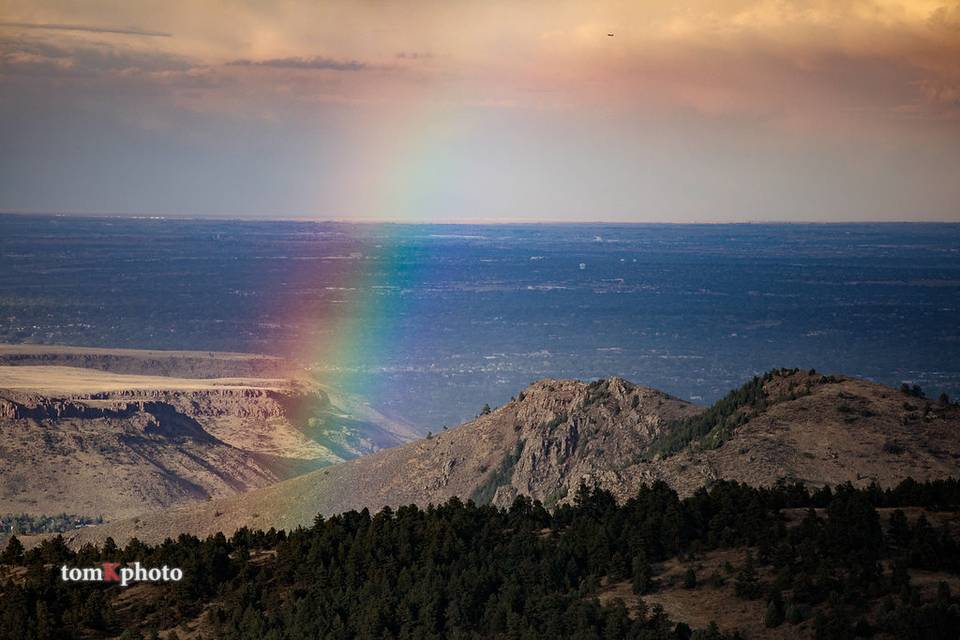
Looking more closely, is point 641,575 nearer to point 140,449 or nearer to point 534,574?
point 534,574

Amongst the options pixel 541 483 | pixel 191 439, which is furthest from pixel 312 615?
pixel 191 439

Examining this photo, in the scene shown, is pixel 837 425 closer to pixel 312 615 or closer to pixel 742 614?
pixel 742 614

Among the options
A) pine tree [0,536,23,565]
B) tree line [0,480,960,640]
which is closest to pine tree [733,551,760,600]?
tree line [0,480,960,640]

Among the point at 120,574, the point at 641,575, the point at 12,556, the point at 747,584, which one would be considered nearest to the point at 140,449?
the point at 12,556

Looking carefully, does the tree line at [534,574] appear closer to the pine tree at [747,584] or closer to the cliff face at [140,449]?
the pine tree at [747,584]

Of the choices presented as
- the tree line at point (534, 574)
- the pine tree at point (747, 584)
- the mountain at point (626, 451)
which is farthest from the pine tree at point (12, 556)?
the pine tree at point (747, 584)
